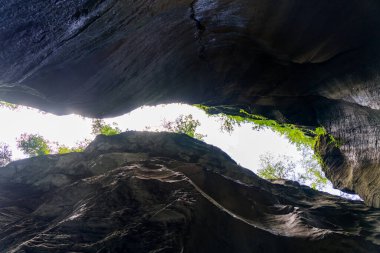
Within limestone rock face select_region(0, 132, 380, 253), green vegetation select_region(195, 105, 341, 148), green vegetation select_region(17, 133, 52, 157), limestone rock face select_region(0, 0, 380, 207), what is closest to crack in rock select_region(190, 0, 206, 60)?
limestone rock face select_region(0, 0, 380, 207)

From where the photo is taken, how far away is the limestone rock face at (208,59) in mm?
5617

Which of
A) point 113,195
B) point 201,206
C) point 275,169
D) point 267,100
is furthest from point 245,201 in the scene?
point 275,169

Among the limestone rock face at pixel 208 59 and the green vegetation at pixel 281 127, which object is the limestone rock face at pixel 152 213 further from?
the green vegetation at pixel 281 127

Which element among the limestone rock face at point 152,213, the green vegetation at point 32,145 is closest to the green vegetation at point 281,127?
the limestone rock face at point 152,213

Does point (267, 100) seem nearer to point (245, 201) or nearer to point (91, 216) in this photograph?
point (245, 201)

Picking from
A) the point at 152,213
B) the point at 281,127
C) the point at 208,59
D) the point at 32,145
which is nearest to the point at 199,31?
the point at 208,59

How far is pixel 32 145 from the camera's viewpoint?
47.9 feet

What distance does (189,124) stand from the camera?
Answer: 61.5 feet

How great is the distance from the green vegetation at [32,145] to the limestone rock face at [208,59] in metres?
6.72

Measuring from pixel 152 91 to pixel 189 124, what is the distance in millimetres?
9336

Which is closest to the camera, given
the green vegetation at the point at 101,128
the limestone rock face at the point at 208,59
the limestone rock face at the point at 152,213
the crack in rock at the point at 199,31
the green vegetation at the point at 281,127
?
the limestone rock face at the point at 152,213

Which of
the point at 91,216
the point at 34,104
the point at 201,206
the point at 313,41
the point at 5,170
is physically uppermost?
the point at 313,41

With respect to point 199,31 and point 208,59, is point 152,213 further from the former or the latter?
point 208,59

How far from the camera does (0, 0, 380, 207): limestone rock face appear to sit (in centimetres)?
562
